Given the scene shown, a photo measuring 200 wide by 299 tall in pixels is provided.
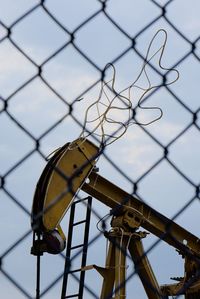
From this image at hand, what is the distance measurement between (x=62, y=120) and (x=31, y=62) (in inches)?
5.1

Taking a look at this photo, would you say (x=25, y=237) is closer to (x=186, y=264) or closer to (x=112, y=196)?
(x=112, y=196)

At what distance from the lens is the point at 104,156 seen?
1.46 metres

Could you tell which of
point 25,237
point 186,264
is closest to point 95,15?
point 25,237

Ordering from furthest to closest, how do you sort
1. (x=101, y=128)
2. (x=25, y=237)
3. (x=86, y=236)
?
(x=86, y=236)
(x=101, y=128)
(x=25, y=237)

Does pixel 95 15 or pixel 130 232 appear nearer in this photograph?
pixel 95 15

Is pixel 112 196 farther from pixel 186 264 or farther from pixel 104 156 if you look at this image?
pixel 104 156

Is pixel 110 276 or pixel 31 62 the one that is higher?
pixel 110 276

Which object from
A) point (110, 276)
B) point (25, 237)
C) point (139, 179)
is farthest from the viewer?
point (110, 276)

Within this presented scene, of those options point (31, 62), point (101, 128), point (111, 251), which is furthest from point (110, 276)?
point (31, 62)

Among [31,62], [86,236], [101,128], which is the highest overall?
[86,236]

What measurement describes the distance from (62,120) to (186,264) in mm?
9013

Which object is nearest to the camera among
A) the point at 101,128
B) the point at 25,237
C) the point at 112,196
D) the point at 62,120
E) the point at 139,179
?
the point at 25,237

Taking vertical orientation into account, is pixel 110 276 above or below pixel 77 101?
above

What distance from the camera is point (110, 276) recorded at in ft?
31.0
